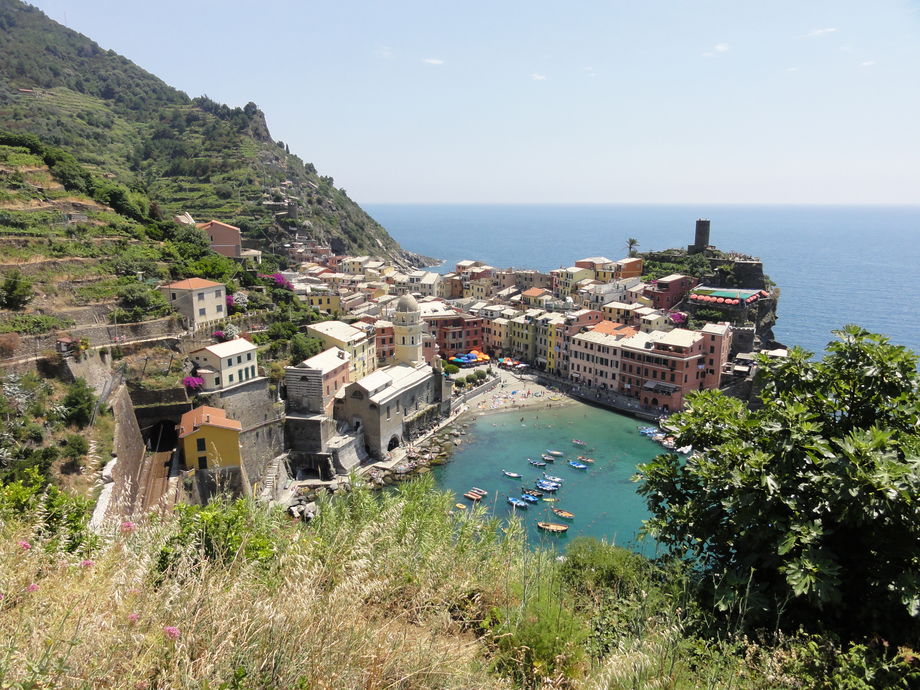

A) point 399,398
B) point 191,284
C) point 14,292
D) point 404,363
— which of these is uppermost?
point 14,292

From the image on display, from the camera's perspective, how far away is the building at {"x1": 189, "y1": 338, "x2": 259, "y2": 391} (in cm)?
2620

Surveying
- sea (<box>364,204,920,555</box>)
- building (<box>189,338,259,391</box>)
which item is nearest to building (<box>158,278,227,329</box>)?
building (<box>189,338,259,391</box>)

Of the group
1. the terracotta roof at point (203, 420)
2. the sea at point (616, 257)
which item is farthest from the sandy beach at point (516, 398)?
the terracotta roof at point (203, 420)

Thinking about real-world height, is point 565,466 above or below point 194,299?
below

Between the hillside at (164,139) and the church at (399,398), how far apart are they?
33.0 m

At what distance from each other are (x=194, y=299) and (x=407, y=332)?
1317 cm

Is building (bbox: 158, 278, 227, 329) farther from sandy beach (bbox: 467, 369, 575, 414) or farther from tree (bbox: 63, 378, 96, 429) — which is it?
sandy beach (bbox: 467, 369, 575, 414)

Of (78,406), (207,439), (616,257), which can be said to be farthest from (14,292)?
(616,257)

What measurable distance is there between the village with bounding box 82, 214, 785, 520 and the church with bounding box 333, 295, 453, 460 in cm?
10

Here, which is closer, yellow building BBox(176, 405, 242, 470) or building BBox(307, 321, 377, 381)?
yellow building BBox(176, 405, 242, 470)

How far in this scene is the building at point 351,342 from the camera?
35.0 m

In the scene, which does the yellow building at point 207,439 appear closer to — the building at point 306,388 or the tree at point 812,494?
the building at point 306,388

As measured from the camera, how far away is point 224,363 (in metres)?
26.5

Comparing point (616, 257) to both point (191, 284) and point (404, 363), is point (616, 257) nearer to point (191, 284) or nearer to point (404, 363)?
point (404, 363)
